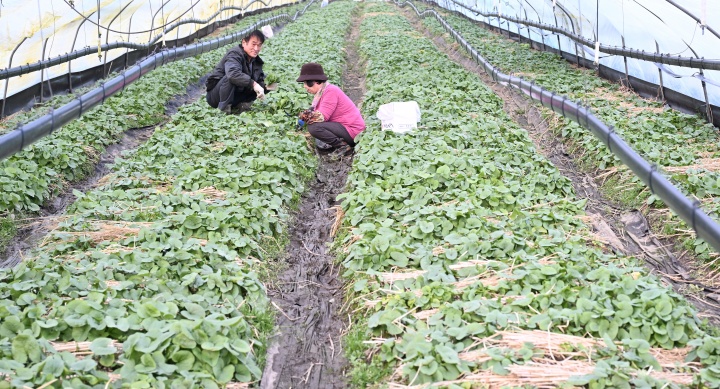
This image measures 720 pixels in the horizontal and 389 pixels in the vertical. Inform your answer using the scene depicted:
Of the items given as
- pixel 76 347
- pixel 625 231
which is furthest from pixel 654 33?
pixel 76 347

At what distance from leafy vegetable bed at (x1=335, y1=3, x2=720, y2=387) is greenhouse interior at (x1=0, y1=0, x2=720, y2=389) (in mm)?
17

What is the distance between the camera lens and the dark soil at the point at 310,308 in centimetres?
420

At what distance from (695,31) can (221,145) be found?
6653 mm

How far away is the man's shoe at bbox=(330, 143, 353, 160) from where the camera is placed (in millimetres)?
8641

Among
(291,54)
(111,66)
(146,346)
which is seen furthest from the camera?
(291,54)

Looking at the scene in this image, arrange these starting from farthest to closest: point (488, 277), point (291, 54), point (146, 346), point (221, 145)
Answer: point (291, 54) < point (221, 145) < point (488, 277) < point (146, 346)

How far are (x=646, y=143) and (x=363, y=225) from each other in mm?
4047

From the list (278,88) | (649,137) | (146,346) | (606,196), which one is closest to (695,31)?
(649,137)

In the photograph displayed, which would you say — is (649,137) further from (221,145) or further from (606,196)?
(221,145)

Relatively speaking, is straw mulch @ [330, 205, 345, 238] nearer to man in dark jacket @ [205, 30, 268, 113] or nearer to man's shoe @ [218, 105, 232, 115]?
man in dark jacket @ [205, 30, 268, 113]

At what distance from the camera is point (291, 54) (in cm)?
1520

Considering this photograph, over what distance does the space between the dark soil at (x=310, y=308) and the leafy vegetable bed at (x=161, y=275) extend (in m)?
0.17

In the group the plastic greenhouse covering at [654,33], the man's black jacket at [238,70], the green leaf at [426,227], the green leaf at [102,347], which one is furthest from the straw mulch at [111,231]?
the plastic greenhouse covering at [654,33]

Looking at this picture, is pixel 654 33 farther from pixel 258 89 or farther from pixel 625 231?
pixel 258 89
